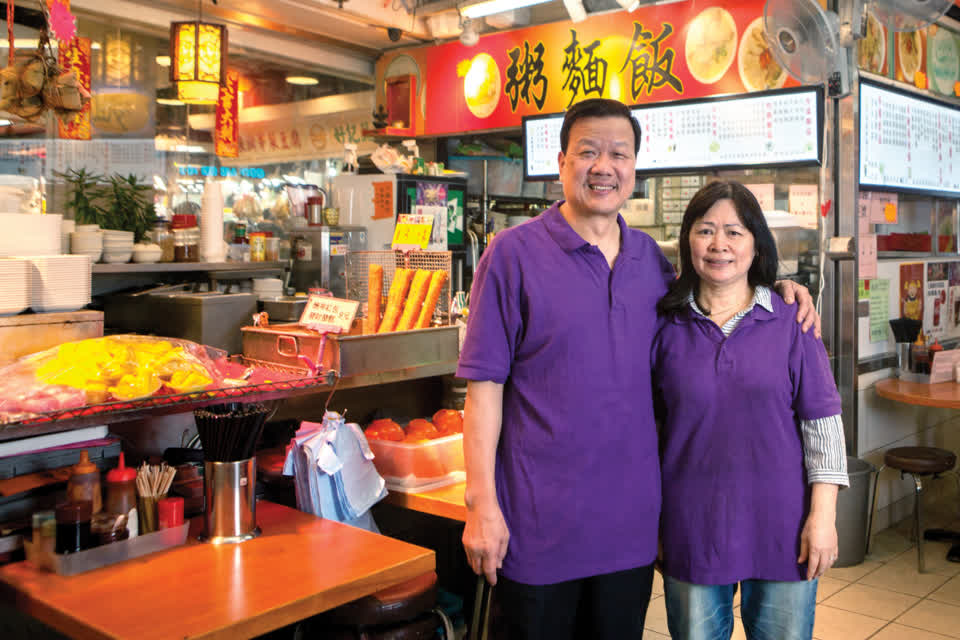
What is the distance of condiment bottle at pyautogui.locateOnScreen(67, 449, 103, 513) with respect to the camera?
232 cm

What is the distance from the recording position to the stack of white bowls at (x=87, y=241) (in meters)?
4.38

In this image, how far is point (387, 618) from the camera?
8.93 feet

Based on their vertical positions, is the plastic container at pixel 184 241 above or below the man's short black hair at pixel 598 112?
below

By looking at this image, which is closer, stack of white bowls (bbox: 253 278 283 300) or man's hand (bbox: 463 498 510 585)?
man's hand (bbox: 463 498 510 585)

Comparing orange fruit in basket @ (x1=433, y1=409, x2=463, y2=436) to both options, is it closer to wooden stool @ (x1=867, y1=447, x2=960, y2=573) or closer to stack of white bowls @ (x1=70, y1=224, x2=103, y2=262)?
stack of white bowls @ (x1=70, y1=224, x2=103, y2=262)

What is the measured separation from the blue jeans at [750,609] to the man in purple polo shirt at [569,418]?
0.12 meters

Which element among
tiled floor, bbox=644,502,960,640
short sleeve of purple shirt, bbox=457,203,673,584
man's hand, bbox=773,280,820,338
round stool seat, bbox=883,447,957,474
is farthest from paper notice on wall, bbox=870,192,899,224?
short sleeve of purple shirt, bbox=457,203,673,584

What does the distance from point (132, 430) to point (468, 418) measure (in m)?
1.55

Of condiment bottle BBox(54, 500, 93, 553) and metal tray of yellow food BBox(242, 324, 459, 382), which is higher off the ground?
metal tray of yellow food BBox(242, 324, 459, 382)

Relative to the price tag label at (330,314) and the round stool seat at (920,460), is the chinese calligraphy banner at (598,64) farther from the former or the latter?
the price tag label at (330,314)

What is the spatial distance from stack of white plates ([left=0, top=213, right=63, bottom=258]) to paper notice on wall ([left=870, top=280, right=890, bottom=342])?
15.3 ft

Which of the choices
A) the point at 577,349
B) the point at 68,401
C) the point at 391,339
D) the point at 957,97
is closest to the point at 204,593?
the point at 68,401

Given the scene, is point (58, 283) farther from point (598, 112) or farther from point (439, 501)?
point (598, 112)

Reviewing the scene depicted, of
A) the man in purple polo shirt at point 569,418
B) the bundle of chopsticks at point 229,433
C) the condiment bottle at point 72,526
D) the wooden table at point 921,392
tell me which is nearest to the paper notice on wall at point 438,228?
the wooden table at point 921,392
